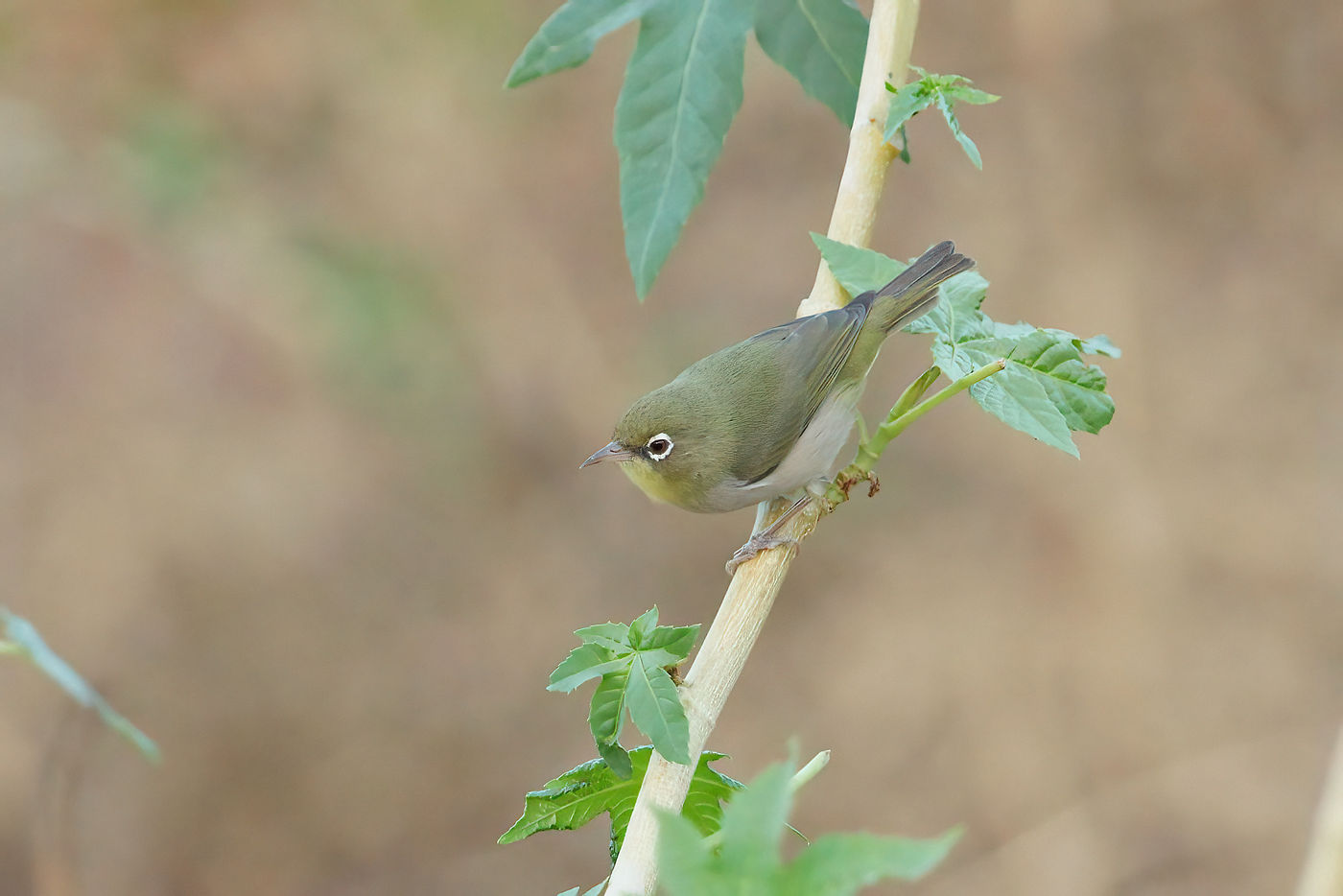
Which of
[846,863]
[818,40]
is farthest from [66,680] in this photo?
[818,40]

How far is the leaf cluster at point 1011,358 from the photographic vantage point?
5.89ft

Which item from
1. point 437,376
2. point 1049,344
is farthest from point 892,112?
point 437,376

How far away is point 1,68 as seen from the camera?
7.61 meters

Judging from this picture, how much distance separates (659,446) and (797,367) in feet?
1.56

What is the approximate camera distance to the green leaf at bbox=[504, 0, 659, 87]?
7.93ft

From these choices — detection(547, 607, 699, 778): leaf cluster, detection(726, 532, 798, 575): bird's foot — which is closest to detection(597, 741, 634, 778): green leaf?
detection(547, 607, 699, 778): leaf cluster

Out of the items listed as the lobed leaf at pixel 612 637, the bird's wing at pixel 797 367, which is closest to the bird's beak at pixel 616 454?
the bird's wing at pixel 797 367

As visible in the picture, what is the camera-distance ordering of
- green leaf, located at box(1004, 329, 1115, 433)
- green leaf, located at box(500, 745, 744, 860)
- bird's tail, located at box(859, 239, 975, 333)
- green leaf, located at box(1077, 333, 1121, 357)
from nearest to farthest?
green leaf, located at box(500, 745, 744, 860) < green leaf, located at box(1004, 329, 1115, 433) < green leaf, located at box(1077, 333, 1121, 357) < bird's tail, located at box(859, 239, 975, 333)

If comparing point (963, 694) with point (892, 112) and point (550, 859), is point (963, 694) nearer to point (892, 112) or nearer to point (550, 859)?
point (550, 859)

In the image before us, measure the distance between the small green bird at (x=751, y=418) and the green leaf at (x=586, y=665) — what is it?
5.98ft

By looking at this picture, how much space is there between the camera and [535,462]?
831 centimetres

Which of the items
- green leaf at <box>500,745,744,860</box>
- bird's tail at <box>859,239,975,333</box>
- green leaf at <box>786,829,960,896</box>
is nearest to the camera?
green leaf at <box>786,829,960,896</box>

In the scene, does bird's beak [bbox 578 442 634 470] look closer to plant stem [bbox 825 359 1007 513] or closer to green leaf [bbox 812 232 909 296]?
plant stem [bbox 825 359 1007 513]

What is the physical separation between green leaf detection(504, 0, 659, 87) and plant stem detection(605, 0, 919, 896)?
517 millimetres
